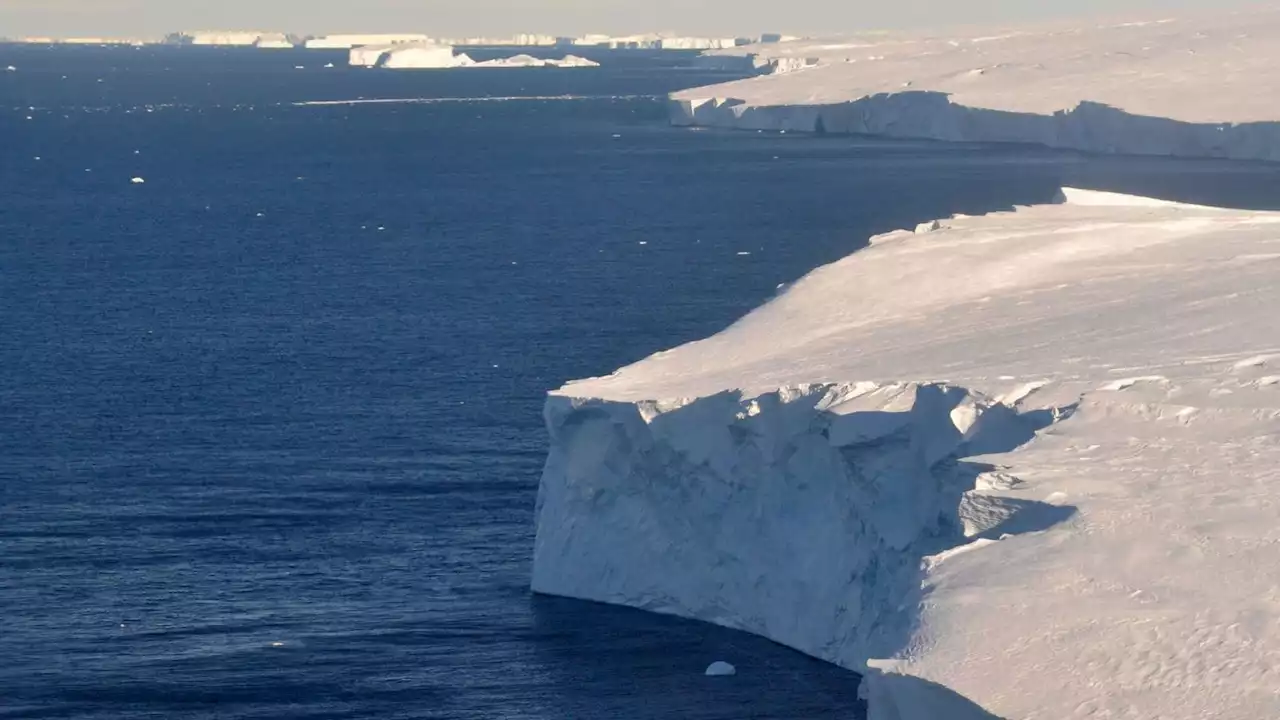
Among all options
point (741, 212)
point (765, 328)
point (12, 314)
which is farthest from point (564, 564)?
point (741, 212)

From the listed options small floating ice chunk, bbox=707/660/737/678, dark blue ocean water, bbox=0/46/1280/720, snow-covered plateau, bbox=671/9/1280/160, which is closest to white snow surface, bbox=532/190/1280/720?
small floating ice chunk, bbox=707/660/737/678

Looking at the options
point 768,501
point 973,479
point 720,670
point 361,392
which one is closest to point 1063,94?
point 361,392

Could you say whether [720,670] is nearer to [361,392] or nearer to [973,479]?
[973,479]

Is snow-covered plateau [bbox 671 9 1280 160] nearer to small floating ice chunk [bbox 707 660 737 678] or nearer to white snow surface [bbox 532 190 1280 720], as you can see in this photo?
white snow surface [bbox 532 190 1280 720]

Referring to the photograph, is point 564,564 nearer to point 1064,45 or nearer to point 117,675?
point 117,675

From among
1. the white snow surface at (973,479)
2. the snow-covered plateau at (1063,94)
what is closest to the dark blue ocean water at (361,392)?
the white snow surface at (973,479)
